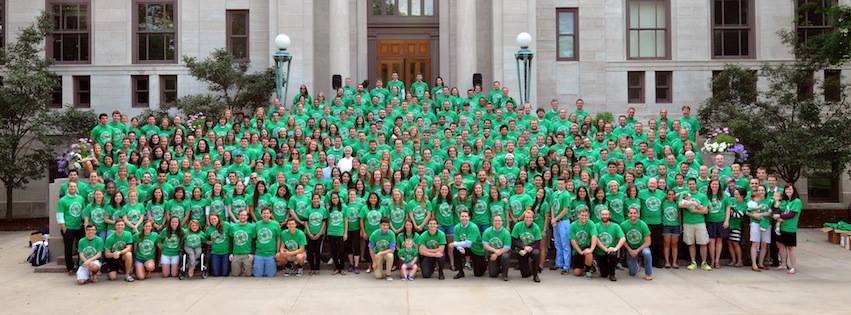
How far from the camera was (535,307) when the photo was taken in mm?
11727

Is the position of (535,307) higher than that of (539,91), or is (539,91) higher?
(539,91)

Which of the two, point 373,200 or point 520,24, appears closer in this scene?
point 373,200

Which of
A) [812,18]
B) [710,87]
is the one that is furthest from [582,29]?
[812,18]

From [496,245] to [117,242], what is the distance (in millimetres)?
7021

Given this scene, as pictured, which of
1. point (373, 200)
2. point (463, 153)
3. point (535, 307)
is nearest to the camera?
point (535, 307)

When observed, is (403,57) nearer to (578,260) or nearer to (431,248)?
(431,248)

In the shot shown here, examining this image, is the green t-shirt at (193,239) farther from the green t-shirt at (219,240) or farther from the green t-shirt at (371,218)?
the green t-shirt at (371,218)

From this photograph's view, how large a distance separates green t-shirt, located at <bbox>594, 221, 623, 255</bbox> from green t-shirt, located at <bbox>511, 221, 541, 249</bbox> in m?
1.13

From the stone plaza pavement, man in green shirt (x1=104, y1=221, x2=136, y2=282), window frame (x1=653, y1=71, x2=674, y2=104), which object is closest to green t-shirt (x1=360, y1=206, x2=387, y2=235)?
the stone plaza pavement

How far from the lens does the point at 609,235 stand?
14.3 metres

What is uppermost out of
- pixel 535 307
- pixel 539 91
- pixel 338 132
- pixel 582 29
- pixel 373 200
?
pixel 582 29

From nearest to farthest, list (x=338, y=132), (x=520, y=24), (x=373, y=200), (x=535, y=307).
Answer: (x=535, y=307)
(x=373, y=200)
(x=338, y=132)
(x=520, y=24)

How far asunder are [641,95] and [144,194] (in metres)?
18.9

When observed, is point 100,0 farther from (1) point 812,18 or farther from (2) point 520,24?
(1) point 812,18
